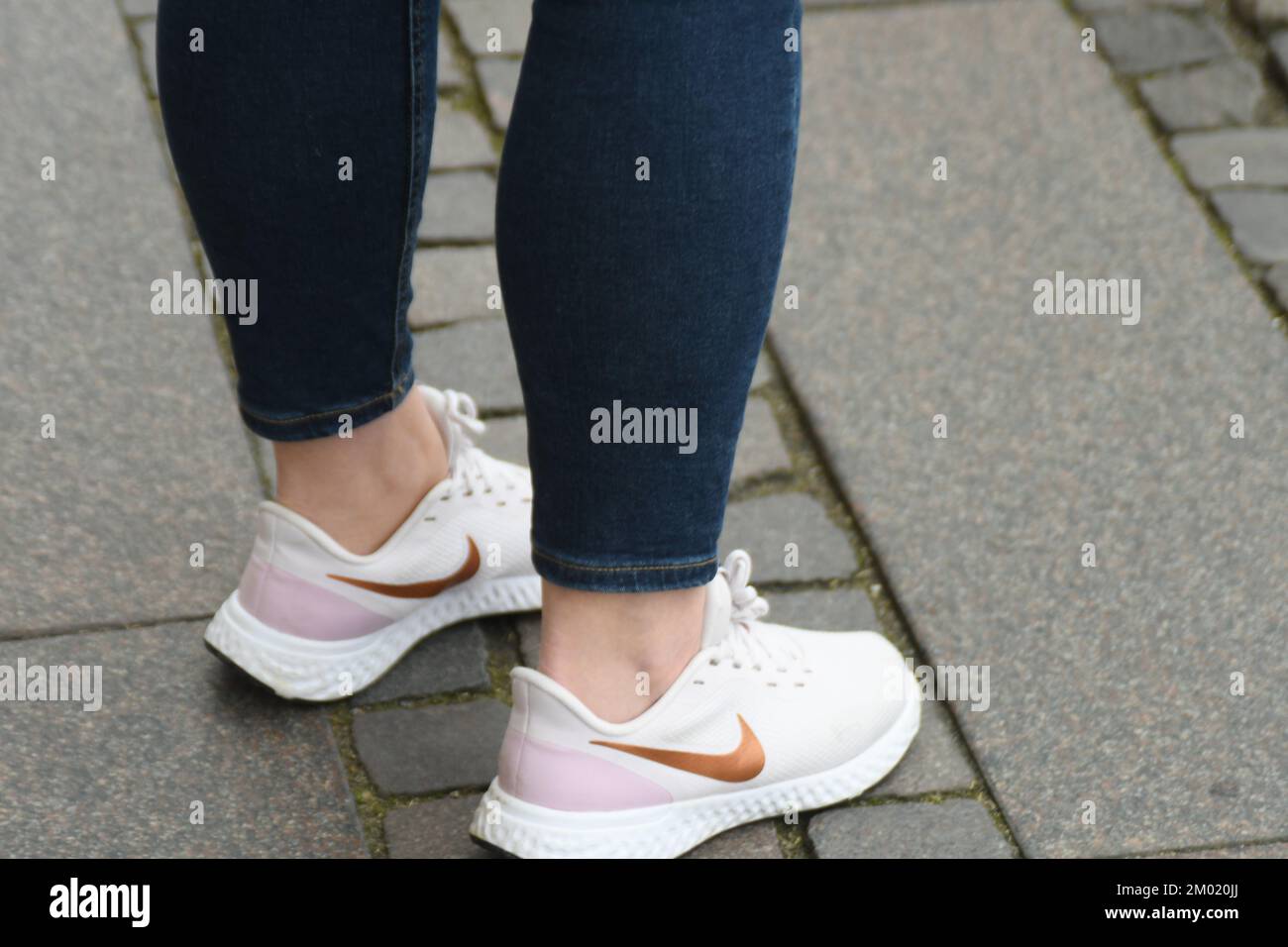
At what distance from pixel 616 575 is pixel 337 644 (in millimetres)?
448

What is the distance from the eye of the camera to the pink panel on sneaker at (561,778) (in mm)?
1464

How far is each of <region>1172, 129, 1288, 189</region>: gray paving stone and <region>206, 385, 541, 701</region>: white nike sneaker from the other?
4.50 ft

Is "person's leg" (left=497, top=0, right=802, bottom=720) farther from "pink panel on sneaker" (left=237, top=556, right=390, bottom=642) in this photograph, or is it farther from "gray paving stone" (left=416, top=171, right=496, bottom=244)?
"gray paving stone" (left=416, top=171, right=496, bottom=244)

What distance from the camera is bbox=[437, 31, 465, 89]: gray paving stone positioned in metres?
2.70

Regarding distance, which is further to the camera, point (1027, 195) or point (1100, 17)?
point (1100, 17)

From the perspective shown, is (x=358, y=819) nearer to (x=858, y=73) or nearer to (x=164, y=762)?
(x=164, y=762)

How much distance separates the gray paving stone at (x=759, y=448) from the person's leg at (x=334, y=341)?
0.37 metres

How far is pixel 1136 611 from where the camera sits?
73.7 inches

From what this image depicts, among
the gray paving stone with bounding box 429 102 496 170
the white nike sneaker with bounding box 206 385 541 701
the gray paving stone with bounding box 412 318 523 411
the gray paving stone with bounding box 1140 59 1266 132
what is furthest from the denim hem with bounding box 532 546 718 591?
the gray paving stone with bounding box 1140 59 1266 132

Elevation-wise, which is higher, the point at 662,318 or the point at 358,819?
the point at 662,318

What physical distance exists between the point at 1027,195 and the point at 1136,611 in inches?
35.9

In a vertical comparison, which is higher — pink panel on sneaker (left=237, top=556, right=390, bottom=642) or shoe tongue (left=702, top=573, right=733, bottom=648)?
shoe tongue (left=702, top=573, right=733, bottom=648)

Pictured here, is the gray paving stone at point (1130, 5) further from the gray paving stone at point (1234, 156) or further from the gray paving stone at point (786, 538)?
the gray paving stone at point (786, 538)
